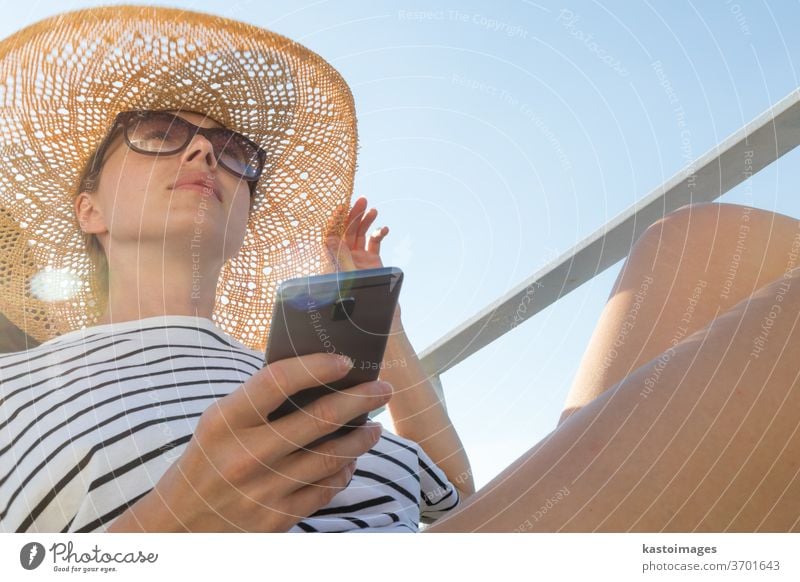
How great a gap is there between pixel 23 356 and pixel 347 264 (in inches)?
14.8

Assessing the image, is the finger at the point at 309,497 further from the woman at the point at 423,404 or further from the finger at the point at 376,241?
the finger at the point at 376,241

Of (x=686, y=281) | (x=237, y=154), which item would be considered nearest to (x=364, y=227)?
(x=237, y=154)

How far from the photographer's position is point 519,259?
0.72 meters

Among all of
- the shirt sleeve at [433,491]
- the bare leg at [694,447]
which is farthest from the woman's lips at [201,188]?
the bare leg at [694,447]

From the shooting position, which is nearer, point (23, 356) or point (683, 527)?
point (683, 527)

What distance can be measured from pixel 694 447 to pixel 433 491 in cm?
32

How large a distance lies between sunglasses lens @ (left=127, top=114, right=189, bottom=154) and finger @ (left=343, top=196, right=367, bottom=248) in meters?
0.21

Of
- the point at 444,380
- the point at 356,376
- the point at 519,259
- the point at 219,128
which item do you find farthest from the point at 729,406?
the point at 444,380

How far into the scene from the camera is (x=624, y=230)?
975 mm

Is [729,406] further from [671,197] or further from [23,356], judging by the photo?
[671,197]

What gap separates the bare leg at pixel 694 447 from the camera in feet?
1.09

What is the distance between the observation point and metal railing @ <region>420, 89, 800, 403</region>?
0.86 meters

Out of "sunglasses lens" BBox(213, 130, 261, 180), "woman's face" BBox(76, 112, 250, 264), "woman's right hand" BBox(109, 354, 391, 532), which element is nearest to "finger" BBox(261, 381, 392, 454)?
"woman's right hand" BBox(109, 354, 391, 532)
